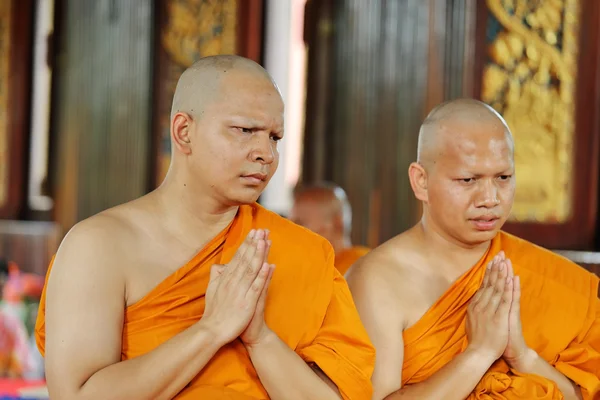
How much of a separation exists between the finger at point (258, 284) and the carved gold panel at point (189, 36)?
14.5ft

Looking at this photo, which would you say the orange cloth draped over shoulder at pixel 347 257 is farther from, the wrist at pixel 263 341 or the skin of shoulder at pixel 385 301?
the wrist at pixel 263 341

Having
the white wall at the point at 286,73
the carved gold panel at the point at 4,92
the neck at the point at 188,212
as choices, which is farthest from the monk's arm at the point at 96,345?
the carved gold panel at the point at 4,92

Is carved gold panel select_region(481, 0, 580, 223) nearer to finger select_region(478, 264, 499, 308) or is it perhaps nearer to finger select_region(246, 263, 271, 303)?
finger select_region(478, 264, 499, 308)

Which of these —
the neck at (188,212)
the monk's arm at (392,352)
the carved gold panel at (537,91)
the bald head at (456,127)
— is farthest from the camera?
the carved gold panel at (537,91)

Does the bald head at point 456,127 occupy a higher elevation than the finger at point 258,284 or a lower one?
higher

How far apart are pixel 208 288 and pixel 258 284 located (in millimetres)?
121

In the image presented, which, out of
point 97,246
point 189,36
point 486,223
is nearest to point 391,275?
point 486,223

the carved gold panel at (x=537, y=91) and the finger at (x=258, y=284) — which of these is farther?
the carved gold panel at (x=537, y=91)

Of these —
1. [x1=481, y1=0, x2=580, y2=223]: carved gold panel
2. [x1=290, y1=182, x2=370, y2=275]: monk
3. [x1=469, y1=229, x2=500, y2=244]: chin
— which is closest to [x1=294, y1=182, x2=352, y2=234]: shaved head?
[x1=290, y1=182, x2=370, y2=275]: monk

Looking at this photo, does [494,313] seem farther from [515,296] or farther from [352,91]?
[352,91]

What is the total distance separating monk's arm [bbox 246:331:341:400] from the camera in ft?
7.57

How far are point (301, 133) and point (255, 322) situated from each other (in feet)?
12.1

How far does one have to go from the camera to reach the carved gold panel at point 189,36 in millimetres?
6543

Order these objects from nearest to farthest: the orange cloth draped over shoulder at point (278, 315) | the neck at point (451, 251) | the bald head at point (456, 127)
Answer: the orange cloth draped over shoulder at point (278, 315), the bald head at point (456, 127), the neck at point (451, 251)
